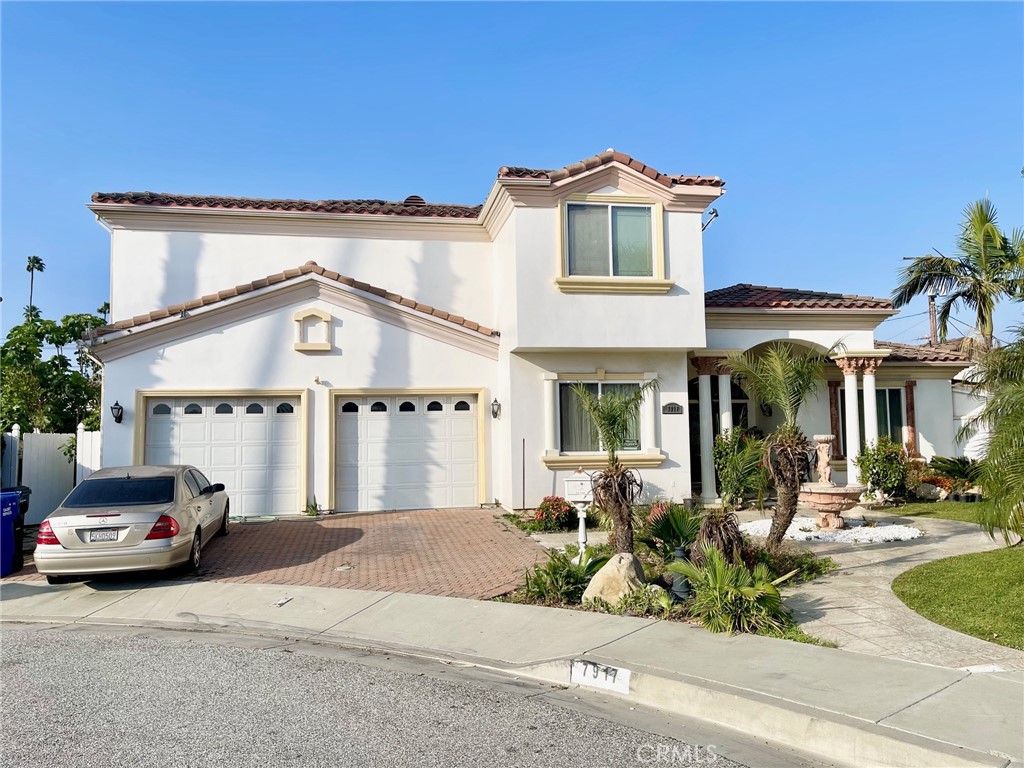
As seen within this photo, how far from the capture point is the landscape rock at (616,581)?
877cm

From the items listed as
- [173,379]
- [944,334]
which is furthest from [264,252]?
[944,334]

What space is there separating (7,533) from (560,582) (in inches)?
310

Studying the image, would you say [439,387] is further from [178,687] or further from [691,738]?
[691,738]

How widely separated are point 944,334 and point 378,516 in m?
14.5

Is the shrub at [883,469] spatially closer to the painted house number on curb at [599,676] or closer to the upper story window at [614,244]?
the upper story window at [614,244]

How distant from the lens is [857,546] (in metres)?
12.1

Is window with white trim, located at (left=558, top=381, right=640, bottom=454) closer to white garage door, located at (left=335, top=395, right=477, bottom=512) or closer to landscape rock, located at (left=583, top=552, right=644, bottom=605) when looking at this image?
white garage door, located at (left=335, top=395, right=477, bottom=512)

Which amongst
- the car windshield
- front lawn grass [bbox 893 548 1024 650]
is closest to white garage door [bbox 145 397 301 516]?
the car windshield

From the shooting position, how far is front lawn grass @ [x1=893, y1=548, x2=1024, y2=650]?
24.8ft

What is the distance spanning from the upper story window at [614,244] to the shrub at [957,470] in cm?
829

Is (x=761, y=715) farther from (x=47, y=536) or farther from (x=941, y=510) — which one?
(x=941, y=510)

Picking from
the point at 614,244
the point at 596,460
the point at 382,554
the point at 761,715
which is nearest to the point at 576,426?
the point at 596,460

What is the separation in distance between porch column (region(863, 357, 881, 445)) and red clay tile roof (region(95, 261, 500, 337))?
8.29 meters

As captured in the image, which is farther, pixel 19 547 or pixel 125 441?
pixel 125 441
